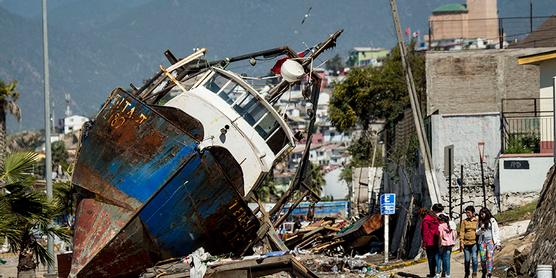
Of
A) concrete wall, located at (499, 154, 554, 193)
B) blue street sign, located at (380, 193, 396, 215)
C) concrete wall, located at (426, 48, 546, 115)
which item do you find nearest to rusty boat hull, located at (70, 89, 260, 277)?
blue street sign, located at (380, 193, 396, 215)

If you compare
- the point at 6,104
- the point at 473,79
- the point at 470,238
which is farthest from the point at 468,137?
the point at 6,104

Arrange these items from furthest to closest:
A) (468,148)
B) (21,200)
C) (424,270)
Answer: (468,148) < (424,270) < (21,200)

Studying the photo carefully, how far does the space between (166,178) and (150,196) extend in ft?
1.77

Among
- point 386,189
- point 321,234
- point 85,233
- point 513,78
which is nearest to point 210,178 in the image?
point 85,233

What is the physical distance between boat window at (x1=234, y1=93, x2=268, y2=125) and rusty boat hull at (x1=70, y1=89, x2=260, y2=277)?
5.61 ft

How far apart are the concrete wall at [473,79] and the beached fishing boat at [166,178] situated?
14768mm

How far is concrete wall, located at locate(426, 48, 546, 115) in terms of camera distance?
43.5 metres

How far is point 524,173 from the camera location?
32.8 m

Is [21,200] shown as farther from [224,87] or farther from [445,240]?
[445,240]

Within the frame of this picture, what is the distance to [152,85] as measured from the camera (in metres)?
31.8

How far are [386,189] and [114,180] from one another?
22.5 m

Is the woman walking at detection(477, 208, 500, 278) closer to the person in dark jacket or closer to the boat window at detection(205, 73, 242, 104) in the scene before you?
the person in dark jacket

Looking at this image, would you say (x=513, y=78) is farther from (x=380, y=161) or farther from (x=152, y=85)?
(x=380, y=161)

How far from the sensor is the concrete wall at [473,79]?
43.5 metres
